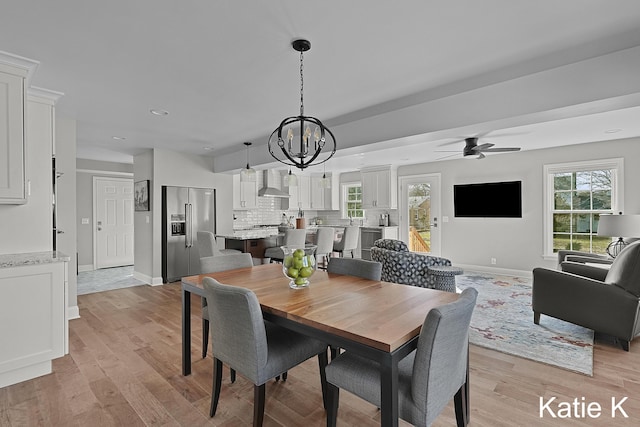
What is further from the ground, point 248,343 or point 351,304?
point 351,304

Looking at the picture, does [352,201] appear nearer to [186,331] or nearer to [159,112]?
[159,112]

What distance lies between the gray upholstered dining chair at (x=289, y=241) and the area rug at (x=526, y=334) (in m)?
2.57

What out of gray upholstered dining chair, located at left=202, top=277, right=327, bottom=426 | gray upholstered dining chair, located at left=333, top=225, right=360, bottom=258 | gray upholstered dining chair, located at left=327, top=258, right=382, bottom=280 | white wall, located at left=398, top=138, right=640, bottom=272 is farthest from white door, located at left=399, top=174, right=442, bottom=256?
gray upholstered dining chair, located at left=202, top=277, right=327, bottom=426

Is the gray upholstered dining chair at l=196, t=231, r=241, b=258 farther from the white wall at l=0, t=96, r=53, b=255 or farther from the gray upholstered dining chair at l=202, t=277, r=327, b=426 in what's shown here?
the gray upholstered dining chair at l=202, t=277, r=327, b=426

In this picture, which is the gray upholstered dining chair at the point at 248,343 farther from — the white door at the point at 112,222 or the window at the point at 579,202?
the white door at the point at 112,222

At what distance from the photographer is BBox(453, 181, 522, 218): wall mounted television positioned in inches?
231

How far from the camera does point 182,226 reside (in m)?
5.80

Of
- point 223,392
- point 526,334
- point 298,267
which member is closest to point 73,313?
point 223,392

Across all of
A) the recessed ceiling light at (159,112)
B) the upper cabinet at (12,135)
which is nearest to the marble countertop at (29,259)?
the upper cabinet at (12,135)

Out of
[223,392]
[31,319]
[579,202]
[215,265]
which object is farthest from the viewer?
[579,202]

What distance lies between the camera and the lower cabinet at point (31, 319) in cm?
230

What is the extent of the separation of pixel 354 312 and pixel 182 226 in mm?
4954

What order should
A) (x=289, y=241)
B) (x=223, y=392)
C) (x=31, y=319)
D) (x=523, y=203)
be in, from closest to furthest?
1. (x=223, y=392)
2. (x=31, y=319)
3. (x=289, y=241)
4. (x=523, y=203)

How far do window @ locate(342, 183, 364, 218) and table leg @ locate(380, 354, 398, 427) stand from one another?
275 inches
